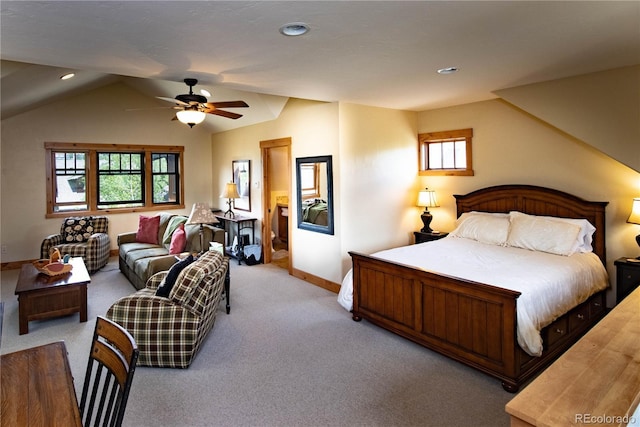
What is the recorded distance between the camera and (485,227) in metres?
4.45

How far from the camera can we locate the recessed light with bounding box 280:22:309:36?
2236 mm

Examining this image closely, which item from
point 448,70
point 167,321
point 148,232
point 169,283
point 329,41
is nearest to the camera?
point 329,41

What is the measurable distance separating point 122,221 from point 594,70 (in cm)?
777

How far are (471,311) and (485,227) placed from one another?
1865 mm

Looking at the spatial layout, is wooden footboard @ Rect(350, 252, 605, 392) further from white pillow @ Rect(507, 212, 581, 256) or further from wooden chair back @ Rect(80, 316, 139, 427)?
wooden chair back @ Rect(80, 316, 139, 427)

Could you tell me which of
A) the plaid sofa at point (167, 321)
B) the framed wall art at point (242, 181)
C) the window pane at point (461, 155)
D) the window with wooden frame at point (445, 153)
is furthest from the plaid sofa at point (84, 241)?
the window pane at point (461, 155)

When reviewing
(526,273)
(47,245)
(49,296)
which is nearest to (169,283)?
(49,296)

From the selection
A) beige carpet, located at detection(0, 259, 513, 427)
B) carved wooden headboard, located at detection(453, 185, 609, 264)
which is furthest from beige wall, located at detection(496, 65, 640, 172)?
beige carpet, located at detection(0, 259, 513, 427)

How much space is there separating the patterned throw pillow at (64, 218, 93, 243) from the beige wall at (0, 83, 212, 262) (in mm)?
607

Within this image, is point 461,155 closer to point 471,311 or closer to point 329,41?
point 471,311

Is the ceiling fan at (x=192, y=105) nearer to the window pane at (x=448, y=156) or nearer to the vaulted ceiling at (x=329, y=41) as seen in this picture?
the vaulted ceiling at (x=329, y=41)

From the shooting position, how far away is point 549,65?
3.27m

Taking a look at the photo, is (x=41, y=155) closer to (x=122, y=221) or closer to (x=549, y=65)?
(x=122, y=221)

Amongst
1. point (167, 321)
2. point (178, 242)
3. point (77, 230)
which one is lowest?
point (167, 321)
